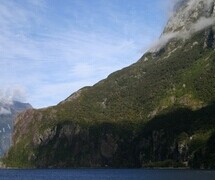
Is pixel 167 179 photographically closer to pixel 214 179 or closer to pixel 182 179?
pixel 182 179

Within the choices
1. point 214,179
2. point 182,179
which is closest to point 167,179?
point 182,179

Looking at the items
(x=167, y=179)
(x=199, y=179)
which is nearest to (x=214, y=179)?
(x=199, y=179)

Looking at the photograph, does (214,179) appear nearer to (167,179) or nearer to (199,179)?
(199,179)

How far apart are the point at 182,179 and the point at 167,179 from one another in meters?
8.33

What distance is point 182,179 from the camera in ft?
→ 630

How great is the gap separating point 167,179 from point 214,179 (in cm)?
2279

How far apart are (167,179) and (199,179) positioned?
16891mm

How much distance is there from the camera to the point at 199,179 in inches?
7308

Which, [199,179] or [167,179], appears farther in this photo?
[167,179]

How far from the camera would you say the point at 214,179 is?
18212 cm

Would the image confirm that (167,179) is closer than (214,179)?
No
